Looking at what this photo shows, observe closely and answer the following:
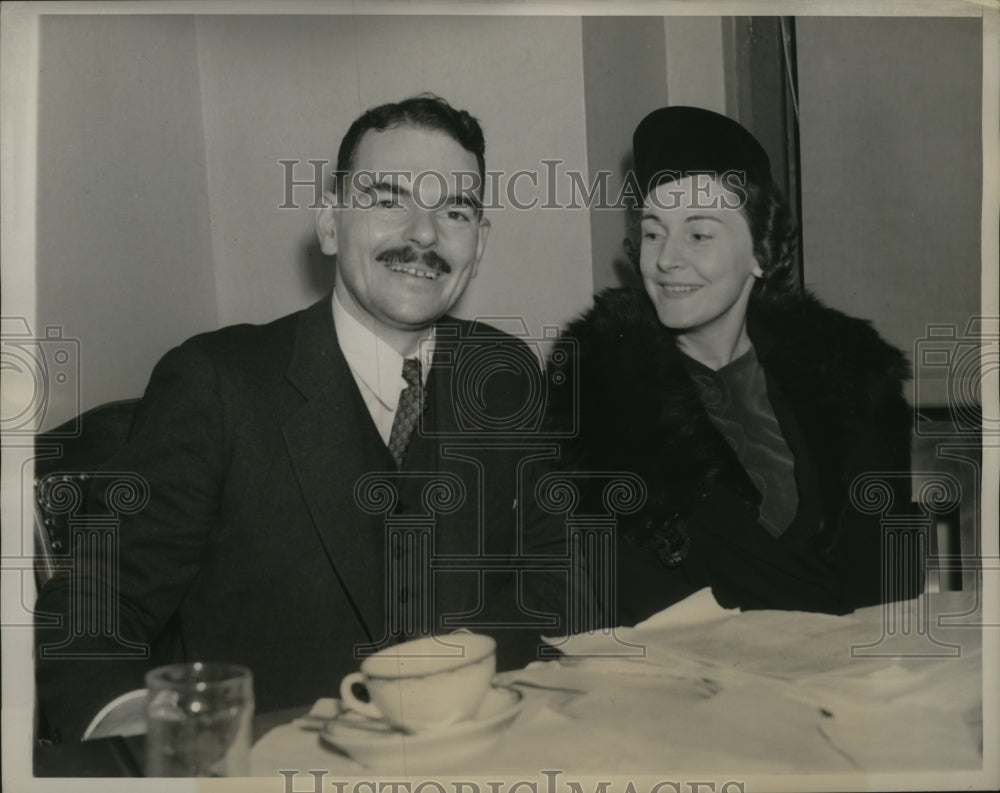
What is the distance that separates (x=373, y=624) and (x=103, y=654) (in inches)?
11.0

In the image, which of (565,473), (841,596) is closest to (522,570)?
(565,473)

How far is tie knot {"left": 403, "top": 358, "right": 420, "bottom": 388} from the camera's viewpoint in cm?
114

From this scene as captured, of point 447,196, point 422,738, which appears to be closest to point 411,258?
point 447,196

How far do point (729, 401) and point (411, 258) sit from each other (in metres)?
0.37

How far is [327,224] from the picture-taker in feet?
3.71

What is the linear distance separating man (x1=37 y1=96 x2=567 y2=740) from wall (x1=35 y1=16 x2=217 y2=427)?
0.05 m

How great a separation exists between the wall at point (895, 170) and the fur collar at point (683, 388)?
37 millimetres

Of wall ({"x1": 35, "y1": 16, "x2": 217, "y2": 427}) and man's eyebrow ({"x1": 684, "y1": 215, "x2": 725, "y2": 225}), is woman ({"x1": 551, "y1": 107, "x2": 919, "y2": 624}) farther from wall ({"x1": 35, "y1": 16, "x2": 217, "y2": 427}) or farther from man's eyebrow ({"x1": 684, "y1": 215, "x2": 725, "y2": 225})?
wall ({"x1": 35, "y1": 16, "x2": 217, "y2": 427})

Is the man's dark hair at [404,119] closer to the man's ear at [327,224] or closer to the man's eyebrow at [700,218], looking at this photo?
the man's ear at [327,224]

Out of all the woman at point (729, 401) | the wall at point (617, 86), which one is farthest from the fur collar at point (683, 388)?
the wall at point (617, 86)

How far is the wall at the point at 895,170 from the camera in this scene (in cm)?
117

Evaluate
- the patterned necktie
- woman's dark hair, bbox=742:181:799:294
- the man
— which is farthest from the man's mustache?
woman's dark hair, bbox=742:181:799:294

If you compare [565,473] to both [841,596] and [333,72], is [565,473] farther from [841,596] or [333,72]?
[333,72]

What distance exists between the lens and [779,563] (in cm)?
116
